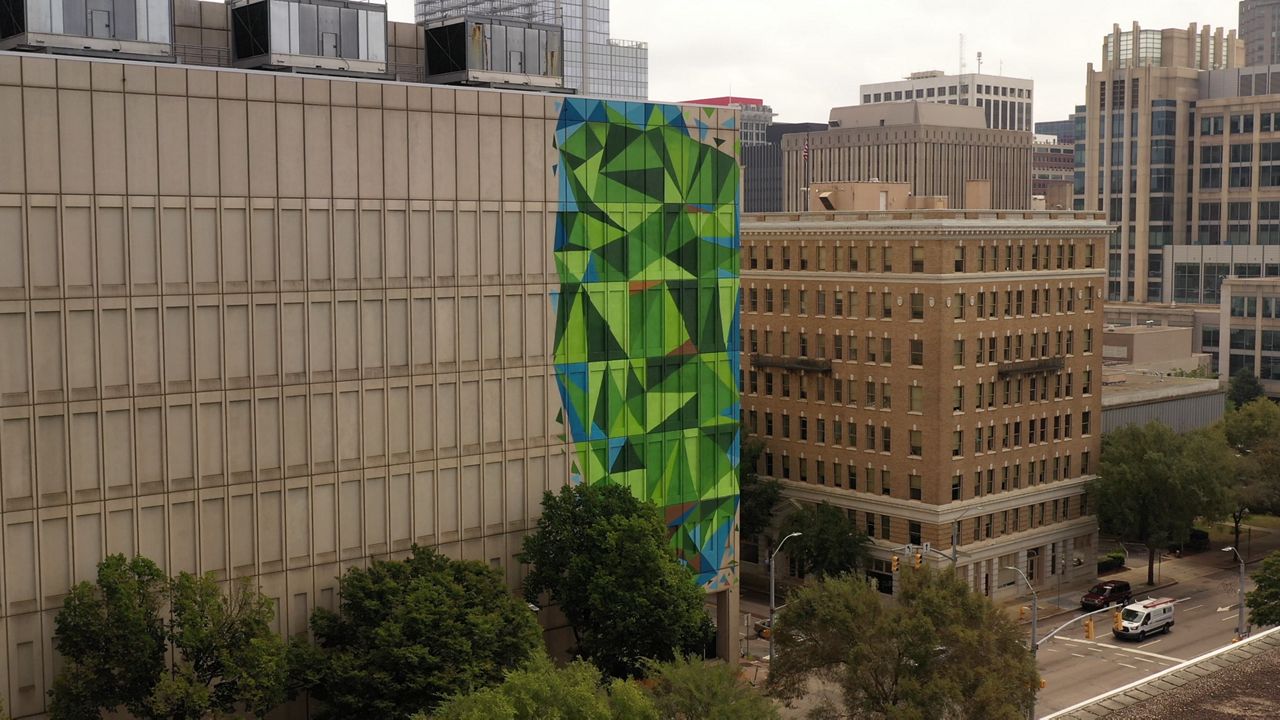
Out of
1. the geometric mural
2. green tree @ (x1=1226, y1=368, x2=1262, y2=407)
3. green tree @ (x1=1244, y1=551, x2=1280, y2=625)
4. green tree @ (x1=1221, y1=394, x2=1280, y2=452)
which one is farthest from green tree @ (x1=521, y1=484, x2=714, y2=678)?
green tree @ (x1=1226, y1=368, x2=1262, y2=407)

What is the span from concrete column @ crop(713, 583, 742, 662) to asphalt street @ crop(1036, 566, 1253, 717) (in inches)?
642

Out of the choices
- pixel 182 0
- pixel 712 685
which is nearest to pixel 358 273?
pixel 182 0

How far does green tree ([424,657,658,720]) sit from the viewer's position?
158 ft

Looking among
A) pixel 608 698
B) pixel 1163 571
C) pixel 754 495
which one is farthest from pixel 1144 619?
pixel 608 698

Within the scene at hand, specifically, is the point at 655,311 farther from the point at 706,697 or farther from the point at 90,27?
the point at 90,27

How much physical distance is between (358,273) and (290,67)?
910 centimetres

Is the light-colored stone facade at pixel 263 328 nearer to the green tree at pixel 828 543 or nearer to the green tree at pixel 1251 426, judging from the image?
the green tree at pixel 828 543

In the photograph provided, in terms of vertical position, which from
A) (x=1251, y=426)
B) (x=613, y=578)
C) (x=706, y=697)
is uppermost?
(x=613, y=578)

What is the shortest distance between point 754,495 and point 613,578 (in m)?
39.6

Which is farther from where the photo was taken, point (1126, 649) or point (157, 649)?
point (1126, 649)

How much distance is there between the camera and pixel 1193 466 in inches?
4281

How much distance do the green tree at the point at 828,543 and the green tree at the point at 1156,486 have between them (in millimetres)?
19445

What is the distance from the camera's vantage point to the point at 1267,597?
282ft

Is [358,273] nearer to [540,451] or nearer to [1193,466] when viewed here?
[540,451]
